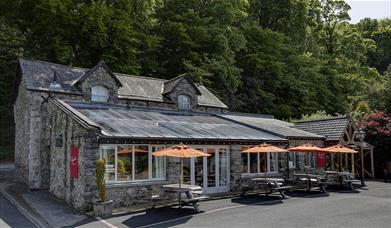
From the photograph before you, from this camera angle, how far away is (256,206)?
15094 millimetres

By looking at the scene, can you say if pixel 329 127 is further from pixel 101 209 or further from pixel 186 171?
pixel 101 209

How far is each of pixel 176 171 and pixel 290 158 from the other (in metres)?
9.10

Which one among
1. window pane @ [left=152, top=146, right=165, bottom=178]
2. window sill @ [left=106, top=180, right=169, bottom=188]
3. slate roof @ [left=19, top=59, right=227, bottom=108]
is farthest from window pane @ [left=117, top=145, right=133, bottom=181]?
slate roof @ [left=19, top=59, right=227, bottom=108]

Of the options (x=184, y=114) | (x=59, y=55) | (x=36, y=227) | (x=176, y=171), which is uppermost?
(x=59, y=55)

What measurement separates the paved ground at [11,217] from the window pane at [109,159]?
133 inches

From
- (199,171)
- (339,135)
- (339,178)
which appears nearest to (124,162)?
(199,171)

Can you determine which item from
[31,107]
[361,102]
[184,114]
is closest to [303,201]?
[184,114]

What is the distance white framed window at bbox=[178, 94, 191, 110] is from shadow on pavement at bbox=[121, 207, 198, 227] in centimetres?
1088

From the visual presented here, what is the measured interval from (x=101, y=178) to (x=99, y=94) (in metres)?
8.44

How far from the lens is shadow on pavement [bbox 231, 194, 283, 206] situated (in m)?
15.9

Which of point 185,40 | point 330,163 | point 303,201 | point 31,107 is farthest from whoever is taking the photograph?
point 185,40

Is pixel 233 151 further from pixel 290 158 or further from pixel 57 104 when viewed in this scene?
pixel 57 104

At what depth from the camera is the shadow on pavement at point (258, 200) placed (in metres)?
15.9

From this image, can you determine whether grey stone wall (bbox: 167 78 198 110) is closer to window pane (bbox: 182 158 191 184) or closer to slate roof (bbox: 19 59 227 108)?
slate roof (bbox: 19 59 227 108)
